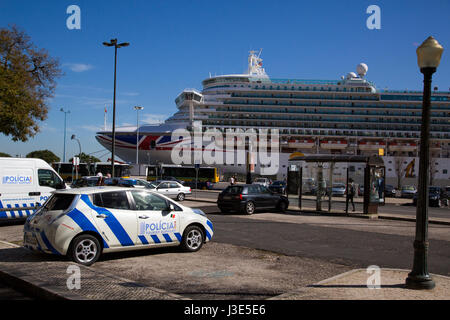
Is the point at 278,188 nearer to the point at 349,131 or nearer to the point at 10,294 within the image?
the point at 349,131

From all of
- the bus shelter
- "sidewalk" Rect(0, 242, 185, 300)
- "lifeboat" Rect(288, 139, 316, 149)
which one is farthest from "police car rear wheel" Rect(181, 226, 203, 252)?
"lifeboat" Rect(288, 139, 316, 149)

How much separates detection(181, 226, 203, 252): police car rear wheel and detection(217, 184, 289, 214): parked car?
324 inches

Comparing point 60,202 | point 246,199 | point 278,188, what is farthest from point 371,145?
point 60,202

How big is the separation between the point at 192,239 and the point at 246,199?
28.1 ft

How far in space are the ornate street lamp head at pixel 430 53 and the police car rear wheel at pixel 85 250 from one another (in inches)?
240

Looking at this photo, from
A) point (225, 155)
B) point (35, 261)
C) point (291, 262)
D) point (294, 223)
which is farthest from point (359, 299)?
point (225, 155)

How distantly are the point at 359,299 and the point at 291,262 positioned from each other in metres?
2.71

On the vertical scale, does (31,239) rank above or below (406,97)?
below

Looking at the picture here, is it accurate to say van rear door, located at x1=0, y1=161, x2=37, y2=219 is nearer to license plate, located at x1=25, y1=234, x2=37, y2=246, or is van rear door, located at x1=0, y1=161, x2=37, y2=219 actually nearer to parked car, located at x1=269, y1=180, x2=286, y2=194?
license plate, located at x1=25, y1=234, x2=37, y2=246

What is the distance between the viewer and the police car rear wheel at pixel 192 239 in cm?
831

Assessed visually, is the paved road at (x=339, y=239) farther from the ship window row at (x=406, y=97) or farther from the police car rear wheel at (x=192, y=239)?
the ship window row at (x=406, y=97)

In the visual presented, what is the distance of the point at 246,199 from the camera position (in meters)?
16.8

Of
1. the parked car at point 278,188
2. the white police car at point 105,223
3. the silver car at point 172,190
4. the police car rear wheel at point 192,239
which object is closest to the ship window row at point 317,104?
the parked car at point 278,188

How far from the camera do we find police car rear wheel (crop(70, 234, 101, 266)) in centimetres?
688
